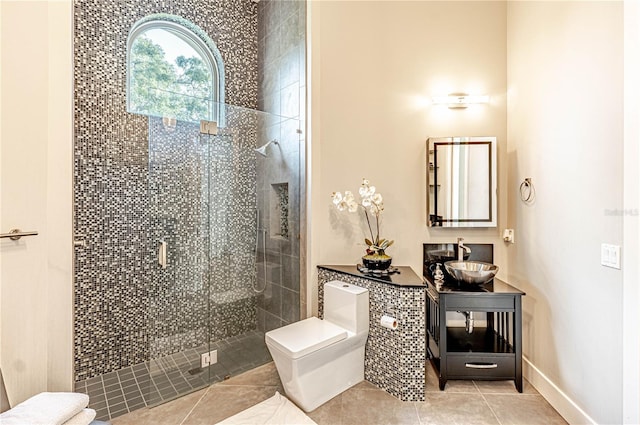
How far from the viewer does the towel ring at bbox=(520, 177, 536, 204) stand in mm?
2250

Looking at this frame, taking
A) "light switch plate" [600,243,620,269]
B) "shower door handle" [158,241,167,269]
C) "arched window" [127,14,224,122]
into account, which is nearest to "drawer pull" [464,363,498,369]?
"light switch plate" [600,243,620,269]

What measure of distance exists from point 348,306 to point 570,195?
1595 millimetres

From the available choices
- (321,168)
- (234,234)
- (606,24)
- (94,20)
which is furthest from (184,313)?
(606,24)

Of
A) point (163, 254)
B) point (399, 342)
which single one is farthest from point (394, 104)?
point (163, 254)

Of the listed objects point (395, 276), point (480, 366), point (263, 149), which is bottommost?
point (480, 366)

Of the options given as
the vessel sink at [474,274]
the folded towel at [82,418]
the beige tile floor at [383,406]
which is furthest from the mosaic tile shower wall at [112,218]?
the vessel sink at [474,274]

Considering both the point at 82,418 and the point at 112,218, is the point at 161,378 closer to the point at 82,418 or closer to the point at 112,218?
the point at 82,418

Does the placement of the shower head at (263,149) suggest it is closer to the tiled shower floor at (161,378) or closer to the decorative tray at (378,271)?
the decorative tray at (378,271)

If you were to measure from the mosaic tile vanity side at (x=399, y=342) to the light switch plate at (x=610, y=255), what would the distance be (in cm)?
98

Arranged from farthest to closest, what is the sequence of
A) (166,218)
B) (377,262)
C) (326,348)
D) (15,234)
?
(377,262), (166,218), (326,348), (15,234)

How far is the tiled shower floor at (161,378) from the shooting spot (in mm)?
2053

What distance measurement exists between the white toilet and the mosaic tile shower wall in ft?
2.61

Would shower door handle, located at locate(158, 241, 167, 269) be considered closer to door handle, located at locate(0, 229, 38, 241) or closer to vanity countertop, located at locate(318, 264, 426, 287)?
door handle, located at locate(0, 229, 38, 241)

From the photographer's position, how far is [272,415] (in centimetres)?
191
